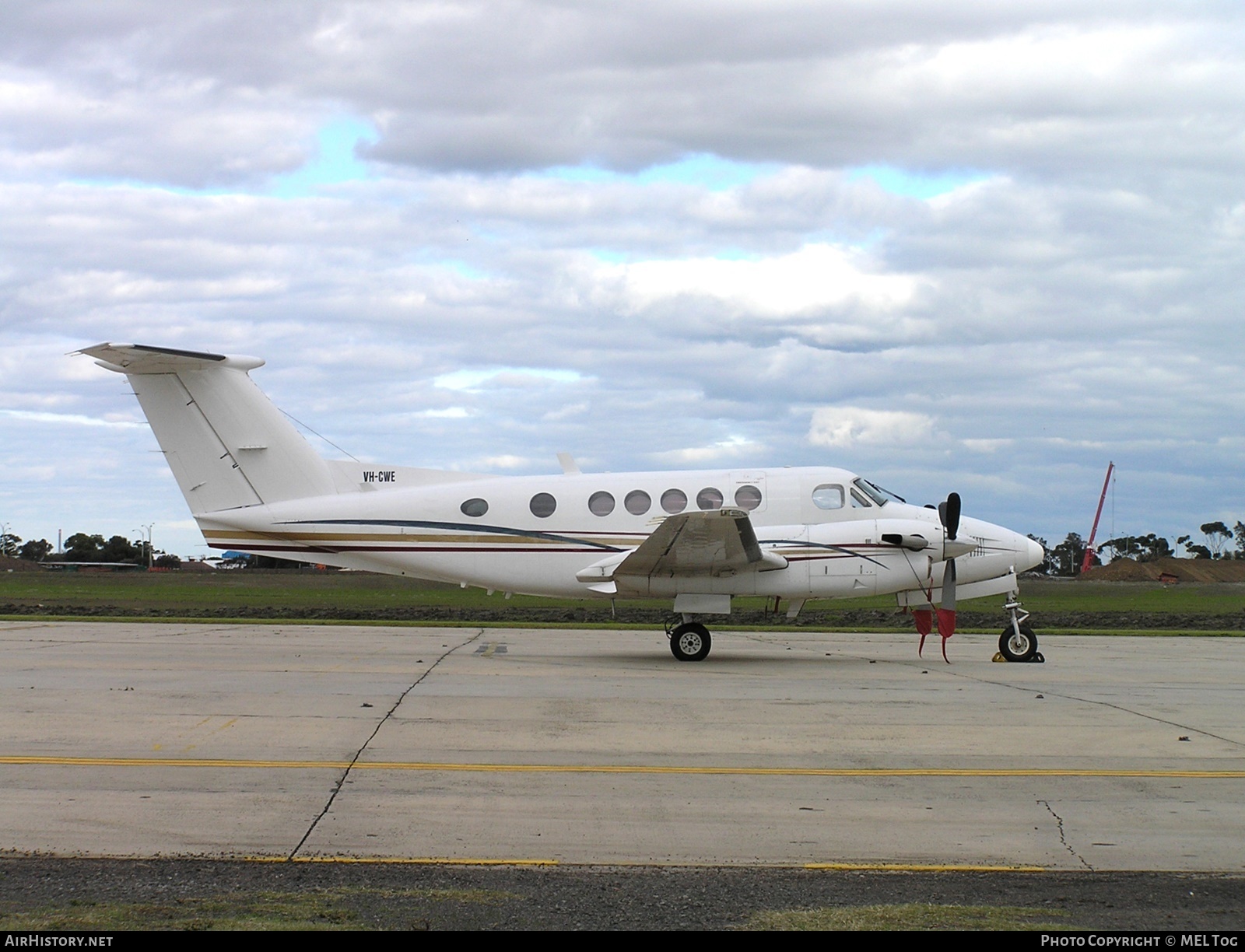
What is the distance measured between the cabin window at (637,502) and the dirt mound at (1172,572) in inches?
2916

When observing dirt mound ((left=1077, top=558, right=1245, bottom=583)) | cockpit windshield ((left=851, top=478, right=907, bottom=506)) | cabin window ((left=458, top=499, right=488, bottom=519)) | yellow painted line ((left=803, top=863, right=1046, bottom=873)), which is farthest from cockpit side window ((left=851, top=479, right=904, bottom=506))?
dirt mound ((left=1077, top=558, right=1245, bottom=583))

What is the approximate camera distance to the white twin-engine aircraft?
17781 millimetres

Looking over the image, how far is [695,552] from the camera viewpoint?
16.9 meters

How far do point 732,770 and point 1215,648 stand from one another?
1744 cm

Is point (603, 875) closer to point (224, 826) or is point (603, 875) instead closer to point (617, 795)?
point (617, 795)

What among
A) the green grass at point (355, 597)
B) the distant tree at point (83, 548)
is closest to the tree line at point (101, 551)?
the distant tree at point (83, 548)

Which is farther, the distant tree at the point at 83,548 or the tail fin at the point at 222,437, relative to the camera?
the distant tree at the point at 83,548

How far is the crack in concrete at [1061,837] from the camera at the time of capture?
21.6 feet

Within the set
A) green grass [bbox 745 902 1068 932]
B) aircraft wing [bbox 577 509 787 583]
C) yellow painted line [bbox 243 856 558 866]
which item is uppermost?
aircraft wing [bbox 577 509 787 583]

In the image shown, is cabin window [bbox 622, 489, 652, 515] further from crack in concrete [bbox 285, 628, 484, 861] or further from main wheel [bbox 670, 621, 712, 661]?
crack in concrete [bbox 285, 628, 484, 861]

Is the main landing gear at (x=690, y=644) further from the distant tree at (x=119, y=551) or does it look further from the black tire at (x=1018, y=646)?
the distant tree at (x=119, y=551)

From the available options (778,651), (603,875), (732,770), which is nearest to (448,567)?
(778,651)

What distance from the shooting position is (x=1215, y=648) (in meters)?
22.0

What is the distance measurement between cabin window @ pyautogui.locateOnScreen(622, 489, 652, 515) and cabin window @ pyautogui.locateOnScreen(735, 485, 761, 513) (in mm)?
1533
